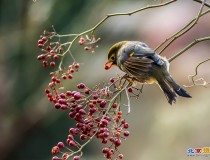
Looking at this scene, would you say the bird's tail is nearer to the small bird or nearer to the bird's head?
the small bird

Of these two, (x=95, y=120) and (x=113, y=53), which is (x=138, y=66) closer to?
(x=113, y=53)

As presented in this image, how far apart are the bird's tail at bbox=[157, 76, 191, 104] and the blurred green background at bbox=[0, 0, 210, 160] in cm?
391

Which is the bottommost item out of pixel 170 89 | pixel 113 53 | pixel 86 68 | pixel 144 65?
pixel 170 89

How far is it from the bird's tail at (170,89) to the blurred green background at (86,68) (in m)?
3.91

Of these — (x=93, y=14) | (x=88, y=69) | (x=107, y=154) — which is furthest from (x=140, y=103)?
(x=107, y=154)

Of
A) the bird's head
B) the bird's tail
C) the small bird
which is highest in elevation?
the bird's head

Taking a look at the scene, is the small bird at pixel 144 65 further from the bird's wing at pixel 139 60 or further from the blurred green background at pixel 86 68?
the blurred green background at pixel 86 68

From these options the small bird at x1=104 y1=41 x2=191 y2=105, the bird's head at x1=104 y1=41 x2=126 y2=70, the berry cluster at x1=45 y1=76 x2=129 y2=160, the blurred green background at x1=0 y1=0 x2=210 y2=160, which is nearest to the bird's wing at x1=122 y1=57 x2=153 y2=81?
the small bird at x1=104 y1=41 x2=191 y2=105

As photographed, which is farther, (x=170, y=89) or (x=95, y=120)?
(x=170, y=89)

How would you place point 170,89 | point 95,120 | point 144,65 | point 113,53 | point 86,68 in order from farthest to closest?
point 86,68
point 113,53
point 144,65
point 170,89
point 95,120

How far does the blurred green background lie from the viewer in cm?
624

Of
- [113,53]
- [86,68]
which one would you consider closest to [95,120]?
[113,53]

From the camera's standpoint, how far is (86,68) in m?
6.56

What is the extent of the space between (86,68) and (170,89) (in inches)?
179
